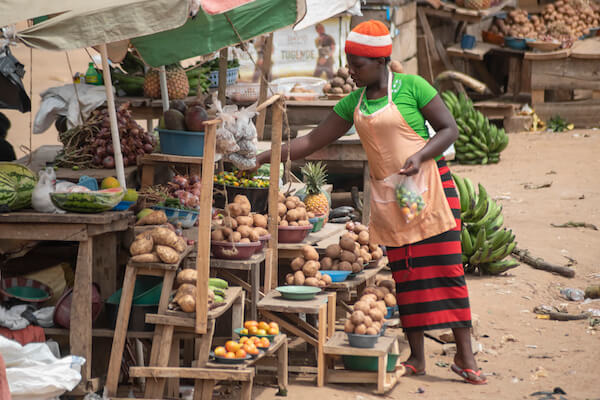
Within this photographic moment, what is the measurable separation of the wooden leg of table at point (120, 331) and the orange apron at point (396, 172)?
1576 mm

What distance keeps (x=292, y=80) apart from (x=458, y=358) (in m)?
6.15

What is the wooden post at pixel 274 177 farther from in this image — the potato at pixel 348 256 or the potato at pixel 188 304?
the potato at pixel 188 304

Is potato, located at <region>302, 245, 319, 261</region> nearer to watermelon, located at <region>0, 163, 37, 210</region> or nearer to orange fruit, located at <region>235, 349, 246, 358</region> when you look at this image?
orange fruit, located at <region>235, 349, 246, 358</region>

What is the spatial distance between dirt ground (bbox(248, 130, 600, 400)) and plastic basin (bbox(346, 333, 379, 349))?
0.29 m

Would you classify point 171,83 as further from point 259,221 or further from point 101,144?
point 259,221

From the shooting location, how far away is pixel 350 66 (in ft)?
15.3

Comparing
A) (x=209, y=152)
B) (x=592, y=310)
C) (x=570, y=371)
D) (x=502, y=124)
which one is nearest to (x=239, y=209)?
(x=209, y=152)

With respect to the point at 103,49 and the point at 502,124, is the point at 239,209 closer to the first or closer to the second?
the point at 103,49

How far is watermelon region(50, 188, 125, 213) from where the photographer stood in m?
4.12

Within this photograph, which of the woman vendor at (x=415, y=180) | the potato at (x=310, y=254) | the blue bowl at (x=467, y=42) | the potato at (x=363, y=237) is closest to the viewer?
the woman vendor at (x=415, y=180)

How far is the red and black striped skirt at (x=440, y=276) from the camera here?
4785 mm

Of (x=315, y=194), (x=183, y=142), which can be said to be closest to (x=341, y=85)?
(x=315, y=194)

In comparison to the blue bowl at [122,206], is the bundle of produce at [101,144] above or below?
above

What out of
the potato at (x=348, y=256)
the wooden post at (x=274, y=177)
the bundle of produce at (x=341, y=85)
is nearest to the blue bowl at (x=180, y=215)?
the wooden post at (x=274, y=177)
